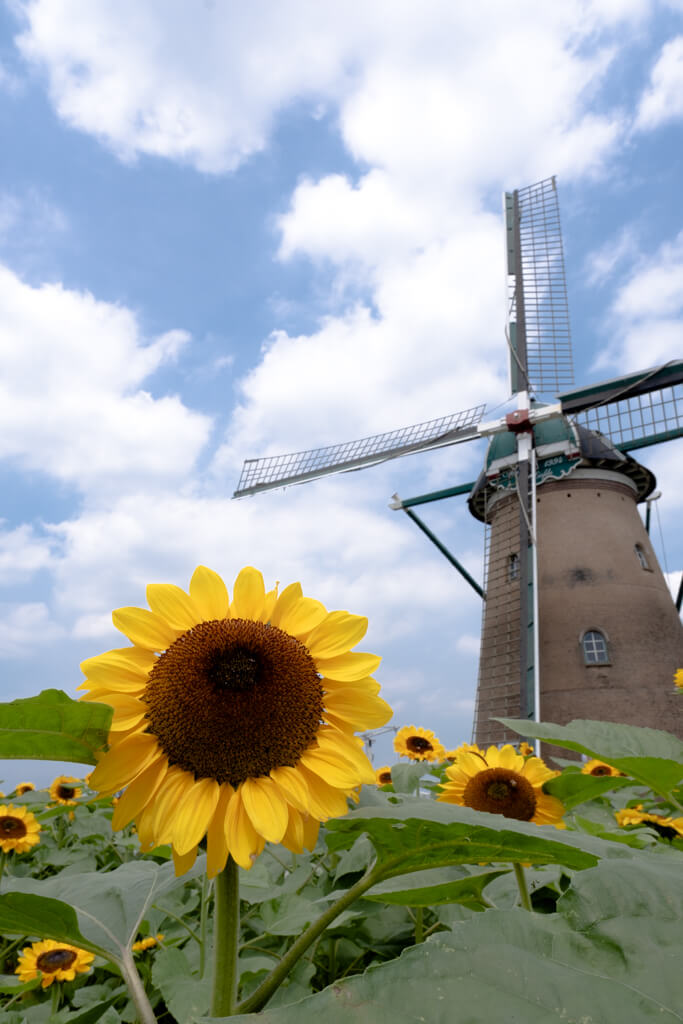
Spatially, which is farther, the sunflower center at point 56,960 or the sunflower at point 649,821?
the sunflower at point 649,821

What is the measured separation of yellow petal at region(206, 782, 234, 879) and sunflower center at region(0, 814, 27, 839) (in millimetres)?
→ 2860

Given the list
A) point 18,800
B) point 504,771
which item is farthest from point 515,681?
point 504,771

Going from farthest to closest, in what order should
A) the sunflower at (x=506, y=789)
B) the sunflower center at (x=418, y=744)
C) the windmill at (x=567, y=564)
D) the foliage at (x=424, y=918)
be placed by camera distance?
the windmill at (x=567, y=564) → the sunflower center at (x=418, y=744) → the sunflower at (x=506, y=789) → the foliage at (x=424, y=918)

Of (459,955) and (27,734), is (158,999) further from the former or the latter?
(459,955)

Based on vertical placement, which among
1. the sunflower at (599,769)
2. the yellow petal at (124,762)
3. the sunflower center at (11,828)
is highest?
the sunflower at (599,769)

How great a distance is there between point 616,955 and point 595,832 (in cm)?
175

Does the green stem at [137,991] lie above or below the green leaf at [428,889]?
below

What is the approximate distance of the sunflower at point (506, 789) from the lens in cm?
230

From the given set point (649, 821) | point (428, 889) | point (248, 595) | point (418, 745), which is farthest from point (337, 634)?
point (418, 745)

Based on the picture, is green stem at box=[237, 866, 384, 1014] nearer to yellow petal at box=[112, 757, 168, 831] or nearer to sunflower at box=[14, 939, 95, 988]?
yellow petal at box=[112, 757, 168, 831]

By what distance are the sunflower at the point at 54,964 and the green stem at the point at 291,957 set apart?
4.96 feet

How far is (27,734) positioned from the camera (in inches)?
39.9

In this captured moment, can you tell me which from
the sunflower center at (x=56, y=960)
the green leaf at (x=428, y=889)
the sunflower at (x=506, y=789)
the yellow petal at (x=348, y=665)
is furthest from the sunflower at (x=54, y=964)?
the yellow petal at (x=348, y=665)

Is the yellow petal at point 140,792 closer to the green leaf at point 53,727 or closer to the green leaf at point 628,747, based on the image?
the green leaf at point 53,727
